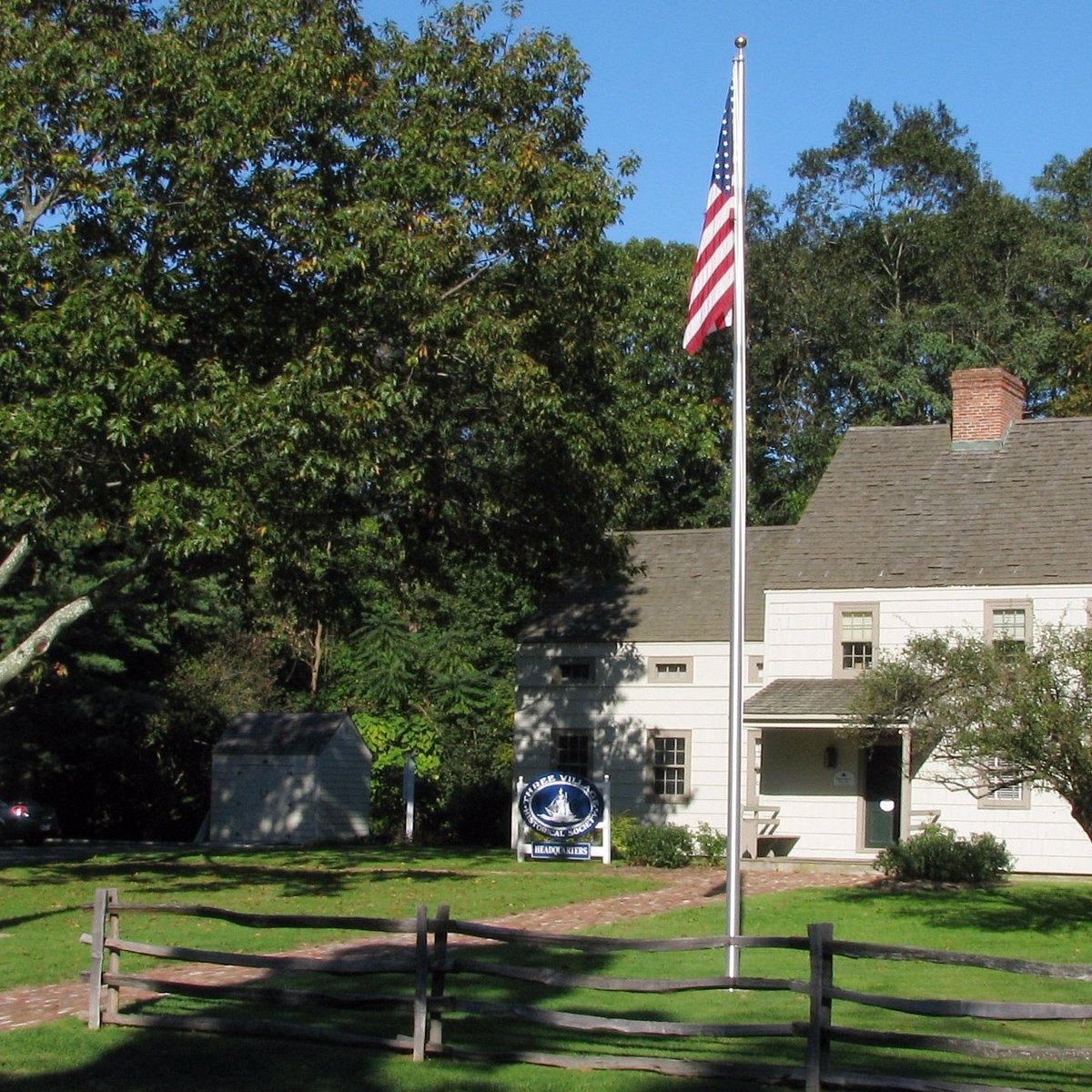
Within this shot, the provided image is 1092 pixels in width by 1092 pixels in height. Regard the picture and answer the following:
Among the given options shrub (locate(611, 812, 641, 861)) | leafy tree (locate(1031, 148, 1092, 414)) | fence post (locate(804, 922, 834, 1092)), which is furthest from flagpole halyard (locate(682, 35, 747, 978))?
leafy tree (locate(1031, 148, 1092, 414))

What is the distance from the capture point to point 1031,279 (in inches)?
1896

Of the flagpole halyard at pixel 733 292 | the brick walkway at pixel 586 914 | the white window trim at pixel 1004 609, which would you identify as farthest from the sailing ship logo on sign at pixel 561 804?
the flagpole halyard at pixel 733 292

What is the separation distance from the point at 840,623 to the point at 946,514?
2850 mm

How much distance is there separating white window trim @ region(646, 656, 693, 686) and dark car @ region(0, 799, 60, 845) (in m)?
14.3

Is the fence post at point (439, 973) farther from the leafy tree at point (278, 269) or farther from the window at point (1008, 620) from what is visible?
the window at point (1008, 620)

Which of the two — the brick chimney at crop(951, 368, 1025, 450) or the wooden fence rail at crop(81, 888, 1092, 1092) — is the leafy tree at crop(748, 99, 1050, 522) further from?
the wooden fence rail at crop(81, 888, 1092, 1092)

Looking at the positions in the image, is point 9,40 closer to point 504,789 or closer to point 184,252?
point 184,252

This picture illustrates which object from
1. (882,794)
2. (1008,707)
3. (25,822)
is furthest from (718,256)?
(25,822)

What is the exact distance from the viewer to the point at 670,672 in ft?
105

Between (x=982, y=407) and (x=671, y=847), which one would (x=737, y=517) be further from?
(x=982, y=407)

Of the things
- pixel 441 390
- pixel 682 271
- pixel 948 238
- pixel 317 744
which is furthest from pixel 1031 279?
pixel 441 390

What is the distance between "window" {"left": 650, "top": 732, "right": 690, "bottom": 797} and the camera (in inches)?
1238

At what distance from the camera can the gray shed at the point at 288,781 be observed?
34.1 meters

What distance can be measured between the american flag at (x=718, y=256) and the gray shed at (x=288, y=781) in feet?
71.3
